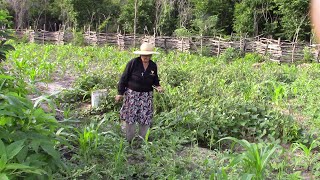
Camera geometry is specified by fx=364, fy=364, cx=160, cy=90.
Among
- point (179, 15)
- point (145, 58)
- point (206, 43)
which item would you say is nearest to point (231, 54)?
point (206, 43)

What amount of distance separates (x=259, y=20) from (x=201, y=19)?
3.48 metres

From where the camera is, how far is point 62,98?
5.65 metres

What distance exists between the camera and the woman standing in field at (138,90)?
12.6ft

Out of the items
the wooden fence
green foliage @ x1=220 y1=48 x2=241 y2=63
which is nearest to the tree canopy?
the wooden fence

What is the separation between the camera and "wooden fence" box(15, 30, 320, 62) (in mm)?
15070

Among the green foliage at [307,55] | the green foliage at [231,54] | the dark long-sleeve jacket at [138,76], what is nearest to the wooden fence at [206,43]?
the green foliage at [307,55]

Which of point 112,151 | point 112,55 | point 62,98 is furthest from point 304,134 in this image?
point 112,55

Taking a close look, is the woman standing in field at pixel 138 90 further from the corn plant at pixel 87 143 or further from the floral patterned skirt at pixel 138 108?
the corn plant at pixel 87 143

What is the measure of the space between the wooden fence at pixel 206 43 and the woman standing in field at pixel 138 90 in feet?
39.2

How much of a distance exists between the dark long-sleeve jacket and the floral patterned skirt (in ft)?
0.22

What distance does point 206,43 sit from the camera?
1714 cm

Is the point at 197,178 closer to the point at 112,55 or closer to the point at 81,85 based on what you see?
the point at 81,85

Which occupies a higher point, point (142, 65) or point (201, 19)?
point (201, 19)

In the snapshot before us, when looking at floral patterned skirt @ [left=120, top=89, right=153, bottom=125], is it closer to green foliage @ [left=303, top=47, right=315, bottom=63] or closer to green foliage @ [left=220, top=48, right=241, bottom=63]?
green foliage @ [left=220, top=48, right=241, bottom=63]
